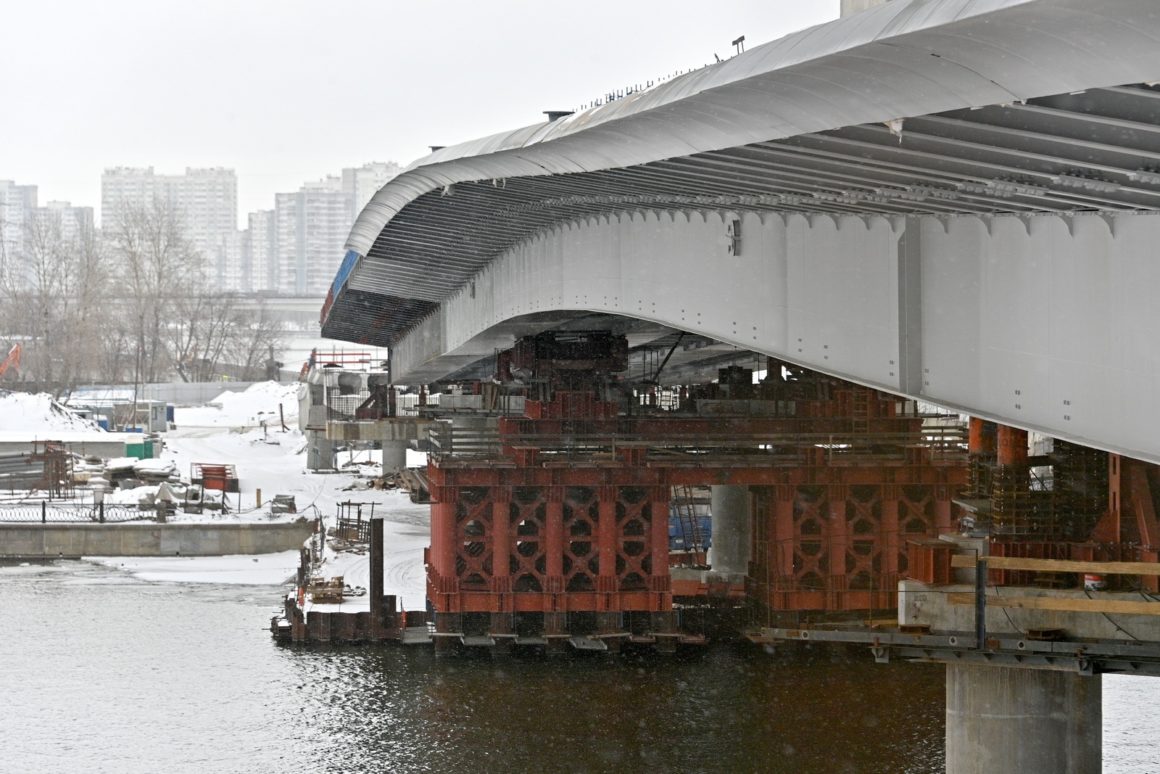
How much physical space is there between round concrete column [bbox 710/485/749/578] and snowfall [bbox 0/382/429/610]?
741cm

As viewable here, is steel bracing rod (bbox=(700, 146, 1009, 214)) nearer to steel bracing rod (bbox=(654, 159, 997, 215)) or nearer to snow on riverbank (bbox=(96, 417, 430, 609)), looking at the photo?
steel bracing rod (bbox=(654, 159, 997, 215))

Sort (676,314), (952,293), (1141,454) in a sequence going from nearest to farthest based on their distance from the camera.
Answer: (1141,454), (952,293), (676,314)

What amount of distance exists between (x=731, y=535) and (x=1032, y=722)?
22.7 m

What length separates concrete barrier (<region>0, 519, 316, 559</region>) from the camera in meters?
47.1

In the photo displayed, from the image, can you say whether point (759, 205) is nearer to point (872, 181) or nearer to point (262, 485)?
point (872, 181)

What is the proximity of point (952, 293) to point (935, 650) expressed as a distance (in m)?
4.46

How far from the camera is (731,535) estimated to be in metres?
38.4

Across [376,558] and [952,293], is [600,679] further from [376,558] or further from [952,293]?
[952,293]

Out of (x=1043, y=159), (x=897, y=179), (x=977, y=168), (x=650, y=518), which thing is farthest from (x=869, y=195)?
(x=650, y=518)

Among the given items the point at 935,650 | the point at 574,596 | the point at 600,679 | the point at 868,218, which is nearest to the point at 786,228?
the point at 868,218

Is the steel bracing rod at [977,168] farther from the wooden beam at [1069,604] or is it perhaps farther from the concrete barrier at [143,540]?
the concrete barrier at [143,540]

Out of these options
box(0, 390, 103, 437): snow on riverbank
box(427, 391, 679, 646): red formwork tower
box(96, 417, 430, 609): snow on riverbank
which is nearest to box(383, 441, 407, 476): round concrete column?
box(96, 417, 430, 609): snow on riverbank

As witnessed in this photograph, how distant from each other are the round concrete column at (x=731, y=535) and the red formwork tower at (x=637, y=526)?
4.98 m

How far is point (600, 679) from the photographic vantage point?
92.5 ft
